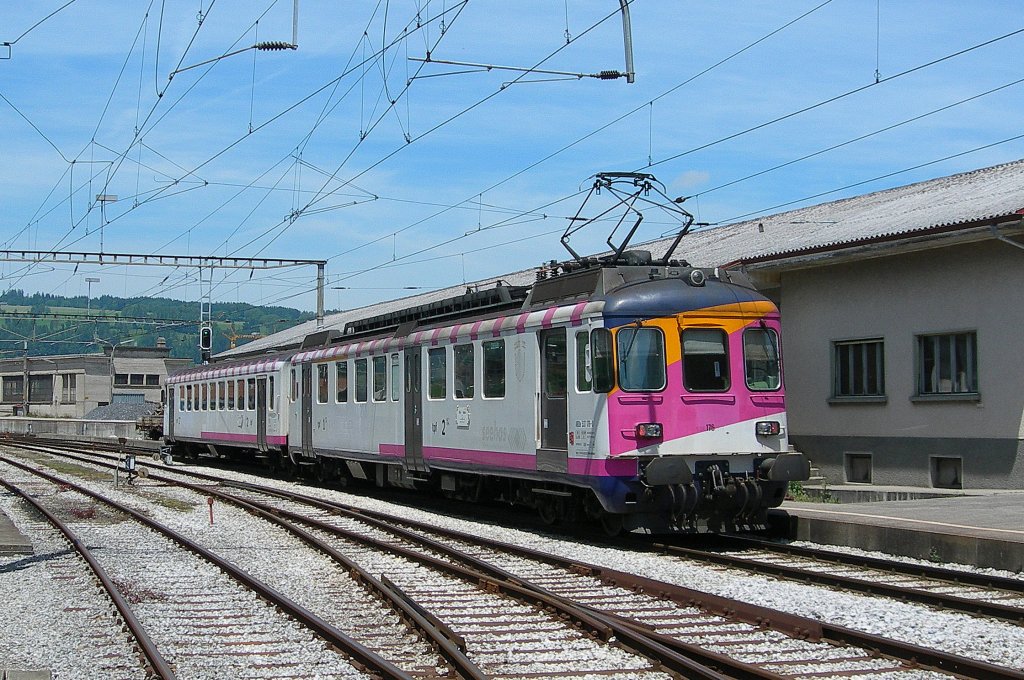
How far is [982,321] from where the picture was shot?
18125 millimetres

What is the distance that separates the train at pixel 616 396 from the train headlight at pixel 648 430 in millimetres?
24

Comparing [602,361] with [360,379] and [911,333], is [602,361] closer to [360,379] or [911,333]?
[911,333]

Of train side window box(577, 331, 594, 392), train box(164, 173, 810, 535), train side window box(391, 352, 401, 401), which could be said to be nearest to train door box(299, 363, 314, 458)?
train side window box(391, 352, 401, 401)

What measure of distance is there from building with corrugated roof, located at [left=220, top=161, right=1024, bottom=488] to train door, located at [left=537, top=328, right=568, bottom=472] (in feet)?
10.9

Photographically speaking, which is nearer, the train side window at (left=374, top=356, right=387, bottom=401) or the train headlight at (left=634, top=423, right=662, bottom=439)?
the train headlight at (left=634, top=423, right=662, bottom=439)

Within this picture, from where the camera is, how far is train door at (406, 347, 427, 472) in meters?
18.8

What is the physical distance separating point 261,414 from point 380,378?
8.50 m

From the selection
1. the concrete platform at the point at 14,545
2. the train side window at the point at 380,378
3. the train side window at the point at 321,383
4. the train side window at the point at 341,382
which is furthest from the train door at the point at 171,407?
the concrete platform at the point at 14,545

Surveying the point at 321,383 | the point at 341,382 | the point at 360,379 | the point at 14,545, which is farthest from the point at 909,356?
the point at 14,545

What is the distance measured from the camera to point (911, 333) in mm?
19359

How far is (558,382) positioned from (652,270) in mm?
1705

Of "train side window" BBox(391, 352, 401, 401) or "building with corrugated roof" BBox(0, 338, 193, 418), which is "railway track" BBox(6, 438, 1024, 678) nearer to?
"train side window" BBox(391, 352, 401, 401)

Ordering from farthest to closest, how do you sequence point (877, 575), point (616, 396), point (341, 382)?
point (341, 382) → point (616, 396) → point (877, 575)

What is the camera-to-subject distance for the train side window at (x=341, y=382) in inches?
888
